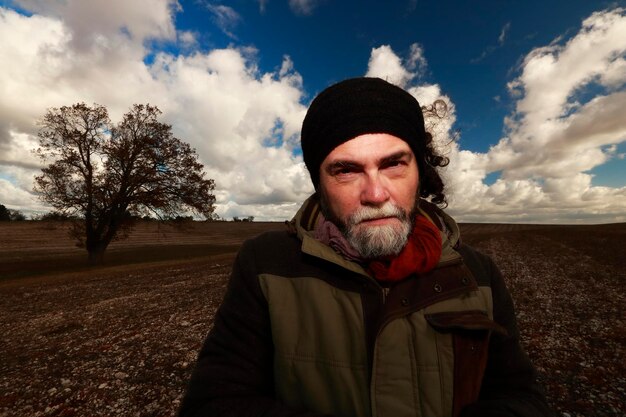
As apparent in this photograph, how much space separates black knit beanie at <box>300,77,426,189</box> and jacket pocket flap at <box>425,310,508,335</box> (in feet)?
4.25

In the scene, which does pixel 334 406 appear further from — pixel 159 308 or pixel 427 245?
pixel 159 308

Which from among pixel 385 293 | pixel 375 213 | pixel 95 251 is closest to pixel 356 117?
pixel 375 213

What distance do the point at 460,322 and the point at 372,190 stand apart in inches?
39.0

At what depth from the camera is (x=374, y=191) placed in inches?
87.6

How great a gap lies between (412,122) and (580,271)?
2169 centimetres

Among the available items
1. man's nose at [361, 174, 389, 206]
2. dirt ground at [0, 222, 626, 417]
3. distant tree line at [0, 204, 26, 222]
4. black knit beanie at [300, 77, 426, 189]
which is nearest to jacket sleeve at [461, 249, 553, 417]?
man's nose at [361, 174, 389, 206]

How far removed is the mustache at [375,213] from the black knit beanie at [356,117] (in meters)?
0.55

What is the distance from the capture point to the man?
5.92 ft

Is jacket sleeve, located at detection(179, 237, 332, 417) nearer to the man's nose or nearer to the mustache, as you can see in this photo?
the mustache

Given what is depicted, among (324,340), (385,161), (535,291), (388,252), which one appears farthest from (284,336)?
(535,291)

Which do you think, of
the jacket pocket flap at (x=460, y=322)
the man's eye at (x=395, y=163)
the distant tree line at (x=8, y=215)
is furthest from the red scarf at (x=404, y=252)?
the distant tree line at (x=8, y=215)

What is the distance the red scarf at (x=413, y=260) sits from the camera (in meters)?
2.01

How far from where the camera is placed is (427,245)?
6.99 feet

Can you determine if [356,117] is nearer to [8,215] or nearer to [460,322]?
[460,322]
